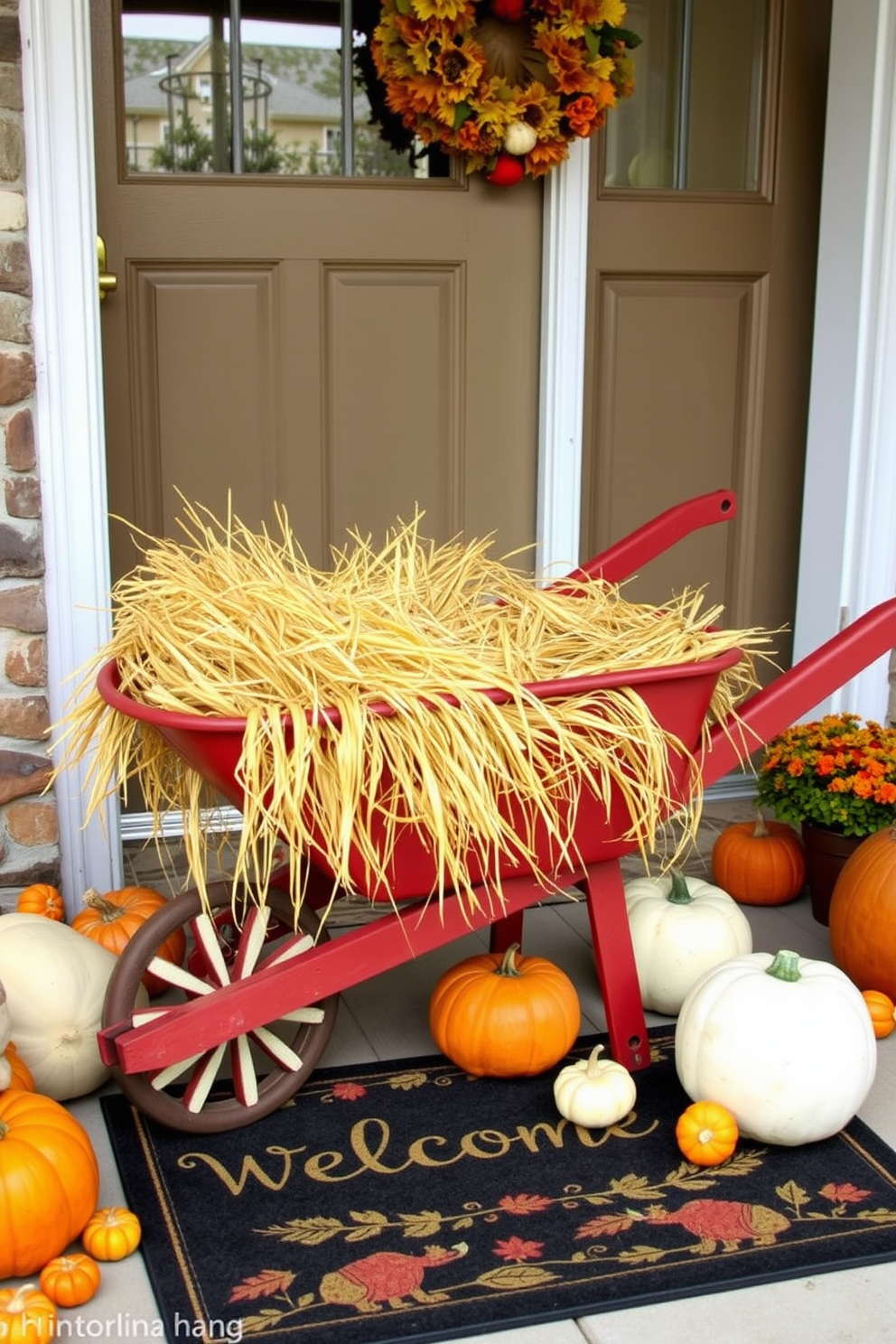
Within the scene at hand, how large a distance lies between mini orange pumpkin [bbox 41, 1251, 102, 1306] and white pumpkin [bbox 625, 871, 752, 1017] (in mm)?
965

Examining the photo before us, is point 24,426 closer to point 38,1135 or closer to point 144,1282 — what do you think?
point 38,1135

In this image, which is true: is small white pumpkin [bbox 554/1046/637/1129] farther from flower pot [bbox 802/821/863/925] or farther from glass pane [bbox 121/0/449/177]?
glass pane [bbox 121/0/449/177]

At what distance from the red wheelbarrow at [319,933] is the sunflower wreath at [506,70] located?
51.9 inches

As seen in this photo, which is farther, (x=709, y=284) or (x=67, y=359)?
(x=709, y=284)

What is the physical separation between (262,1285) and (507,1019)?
1.84ft

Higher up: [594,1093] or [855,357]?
[855,357]

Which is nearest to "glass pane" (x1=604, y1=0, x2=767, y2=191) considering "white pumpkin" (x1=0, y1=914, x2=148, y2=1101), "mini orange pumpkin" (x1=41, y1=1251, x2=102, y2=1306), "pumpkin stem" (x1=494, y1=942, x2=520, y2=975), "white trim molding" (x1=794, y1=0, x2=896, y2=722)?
"white trim molding" (x1=794, y1=0, x2=896, y2=722)

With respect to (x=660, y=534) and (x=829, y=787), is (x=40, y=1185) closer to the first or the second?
(x=660, y=534)

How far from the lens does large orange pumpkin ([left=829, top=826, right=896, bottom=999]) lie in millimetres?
2352

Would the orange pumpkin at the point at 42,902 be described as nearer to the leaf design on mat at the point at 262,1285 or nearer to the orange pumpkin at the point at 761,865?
the leaf design on mat at the point at 262,1285

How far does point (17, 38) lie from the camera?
238cm

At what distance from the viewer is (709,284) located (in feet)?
10.6

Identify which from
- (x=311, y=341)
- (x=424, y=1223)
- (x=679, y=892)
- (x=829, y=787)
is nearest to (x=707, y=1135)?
(x=424, y=1223)

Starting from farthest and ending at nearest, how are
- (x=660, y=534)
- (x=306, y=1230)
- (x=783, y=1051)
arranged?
1. (x=660, y=534)
2. (x=783, y=1051)
3. (x=306, y=1230)
